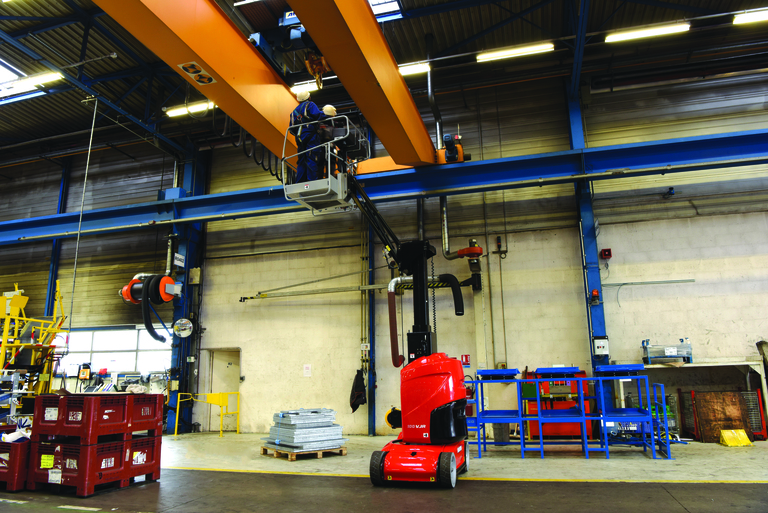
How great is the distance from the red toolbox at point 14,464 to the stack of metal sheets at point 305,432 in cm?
355

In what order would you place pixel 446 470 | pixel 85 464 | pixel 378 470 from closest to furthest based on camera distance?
pixel 446 470 → pixel 85 464 → pixel 378 470

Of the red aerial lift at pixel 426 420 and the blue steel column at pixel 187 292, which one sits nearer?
the red aerial lift at pixel 426 420

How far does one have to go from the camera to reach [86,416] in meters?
5.71

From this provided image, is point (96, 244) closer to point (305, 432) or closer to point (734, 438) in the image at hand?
point (305, 432)

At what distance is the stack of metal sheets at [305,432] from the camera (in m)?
8.10

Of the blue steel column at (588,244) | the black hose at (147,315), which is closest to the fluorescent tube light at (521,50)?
the blue steel column at (588,244)

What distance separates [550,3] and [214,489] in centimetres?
1045

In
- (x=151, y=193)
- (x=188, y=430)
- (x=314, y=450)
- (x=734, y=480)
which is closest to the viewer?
(x=734, y=480)

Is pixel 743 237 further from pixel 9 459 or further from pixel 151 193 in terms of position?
pixel 151 193

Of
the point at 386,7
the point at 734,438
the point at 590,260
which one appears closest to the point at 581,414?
the point at 734,438

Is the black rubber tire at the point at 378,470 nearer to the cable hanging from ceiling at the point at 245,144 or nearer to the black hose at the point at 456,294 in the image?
the black hose at the point at 456,294

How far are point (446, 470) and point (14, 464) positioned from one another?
5.30m

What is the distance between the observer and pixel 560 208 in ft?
35.4

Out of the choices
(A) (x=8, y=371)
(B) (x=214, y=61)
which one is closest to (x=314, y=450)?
(B) (x=214, y=61)
